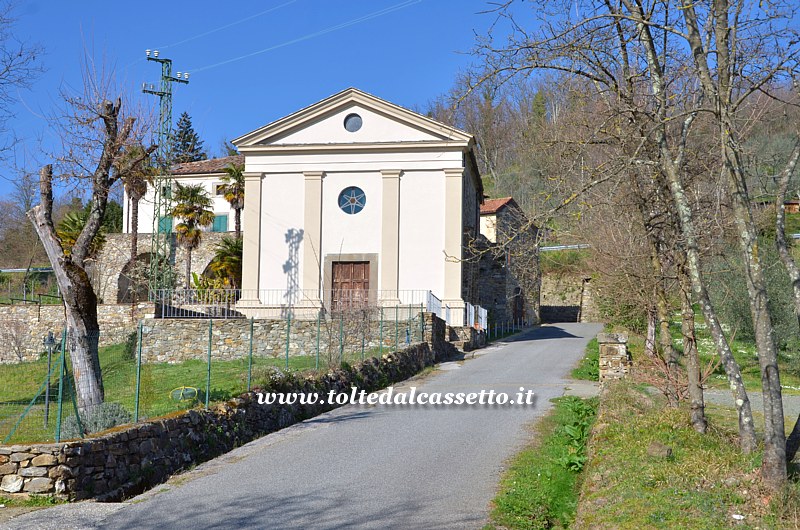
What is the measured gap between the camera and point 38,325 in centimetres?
3316

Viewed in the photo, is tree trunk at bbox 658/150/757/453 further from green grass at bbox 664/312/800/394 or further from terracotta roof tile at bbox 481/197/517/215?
terracotta roof tile at bbox 481/197/517/215

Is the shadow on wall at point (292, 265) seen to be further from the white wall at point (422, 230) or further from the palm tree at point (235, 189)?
the palm tree at point (235, 189)

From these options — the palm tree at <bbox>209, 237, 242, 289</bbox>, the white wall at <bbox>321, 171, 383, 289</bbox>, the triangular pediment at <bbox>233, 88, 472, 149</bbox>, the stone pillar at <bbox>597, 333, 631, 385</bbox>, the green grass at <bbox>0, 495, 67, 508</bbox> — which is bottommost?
the green grass at <bbox>0, 495, 67, 508</bbox>

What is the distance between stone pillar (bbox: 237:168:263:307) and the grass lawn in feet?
17.4

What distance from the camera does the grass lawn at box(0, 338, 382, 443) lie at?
10.5m

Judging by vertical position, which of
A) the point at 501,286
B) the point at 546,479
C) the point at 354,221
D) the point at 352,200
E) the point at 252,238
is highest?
the point at 352,200

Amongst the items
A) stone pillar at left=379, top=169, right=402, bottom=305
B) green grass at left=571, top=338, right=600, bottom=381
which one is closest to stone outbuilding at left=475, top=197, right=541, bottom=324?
stone pillar at left=379, top=169, right=402, bottom=305

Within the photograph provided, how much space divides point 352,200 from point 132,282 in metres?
17.0

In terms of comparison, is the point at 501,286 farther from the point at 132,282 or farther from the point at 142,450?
the point at 142,450

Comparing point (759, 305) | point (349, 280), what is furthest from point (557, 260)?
point (759, 305)

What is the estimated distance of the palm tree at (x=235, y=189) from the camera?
42.0 meters

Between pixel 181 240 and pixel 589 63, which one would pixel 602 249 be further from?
pixel 181 240

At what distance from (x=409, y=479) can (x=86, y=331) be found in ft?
22.3

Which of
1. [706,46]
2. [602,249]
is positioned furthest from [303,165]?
[706,46]
